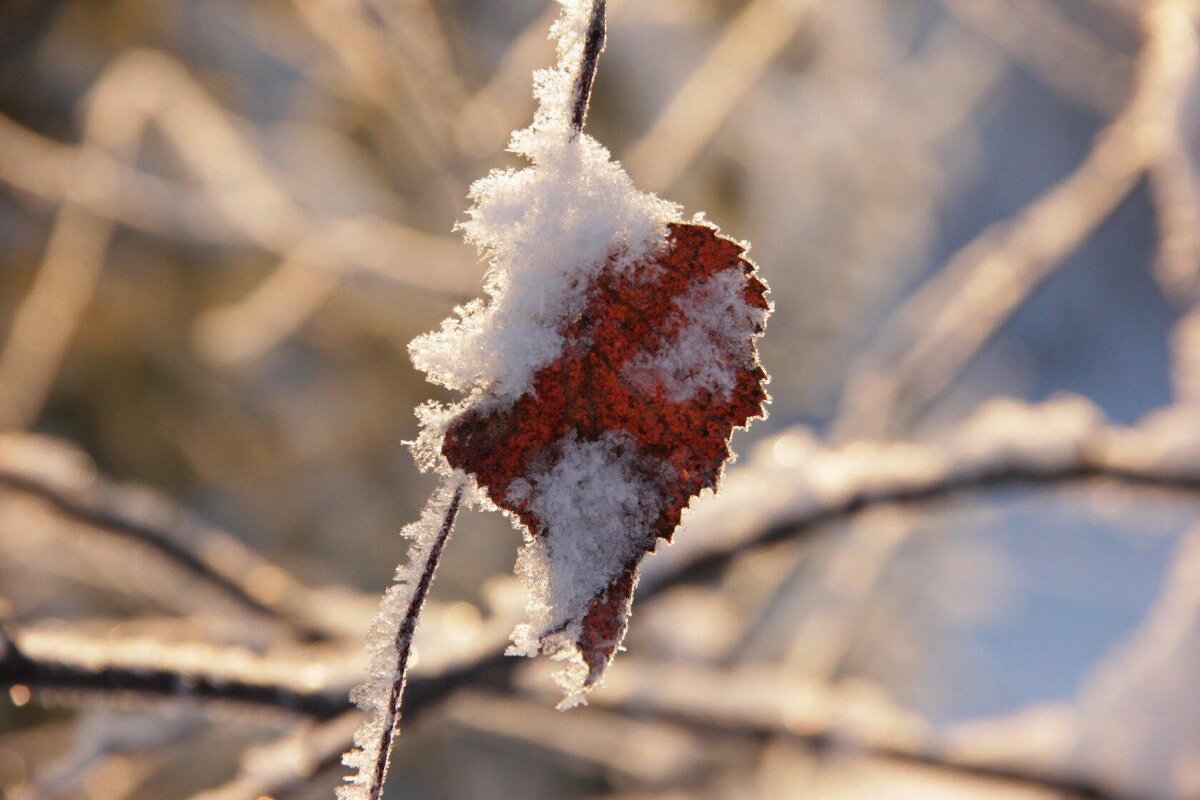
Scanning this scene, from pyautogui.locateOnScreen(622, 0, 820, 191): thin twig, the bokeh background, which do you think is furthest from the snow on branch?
pyautogui.locateOnScreen(622, 0, 820, 191): thin twig

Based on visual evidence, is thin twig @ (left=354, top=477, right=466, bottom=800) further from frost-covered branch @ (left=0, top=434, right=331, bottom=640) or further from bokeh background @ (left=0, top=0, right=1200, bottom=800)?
frost-covered branch @ (left=0, top=434, right=331, bottom=640)

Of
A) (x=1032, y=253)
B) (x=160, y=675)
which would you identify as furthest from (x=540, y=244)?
(x=1032, y=253)

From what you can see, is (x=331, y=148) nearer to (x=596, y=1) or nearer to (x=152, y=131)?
(x=152, y=131)

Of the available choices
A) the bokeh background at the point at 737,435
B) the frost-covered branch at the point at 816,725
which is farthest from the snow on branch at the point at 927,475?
the frost-covered branch at the point at 816,725

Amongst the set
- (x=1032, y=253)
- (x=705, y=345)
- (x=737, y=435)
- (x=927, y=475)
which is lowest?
(x=705, y=345)

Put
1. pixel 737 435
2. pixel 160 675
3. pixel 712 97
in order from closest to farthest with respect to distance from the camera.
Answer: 1. pixel 160 675
2. pixel 712 97
3. pixel 737 435

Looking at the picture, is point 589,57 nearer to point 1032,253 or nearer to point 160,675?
point 160,675

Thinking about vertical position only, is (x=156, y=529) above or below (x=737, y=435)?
below

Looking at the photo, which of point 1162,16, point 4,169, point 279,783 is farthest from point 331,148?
point 279,783
